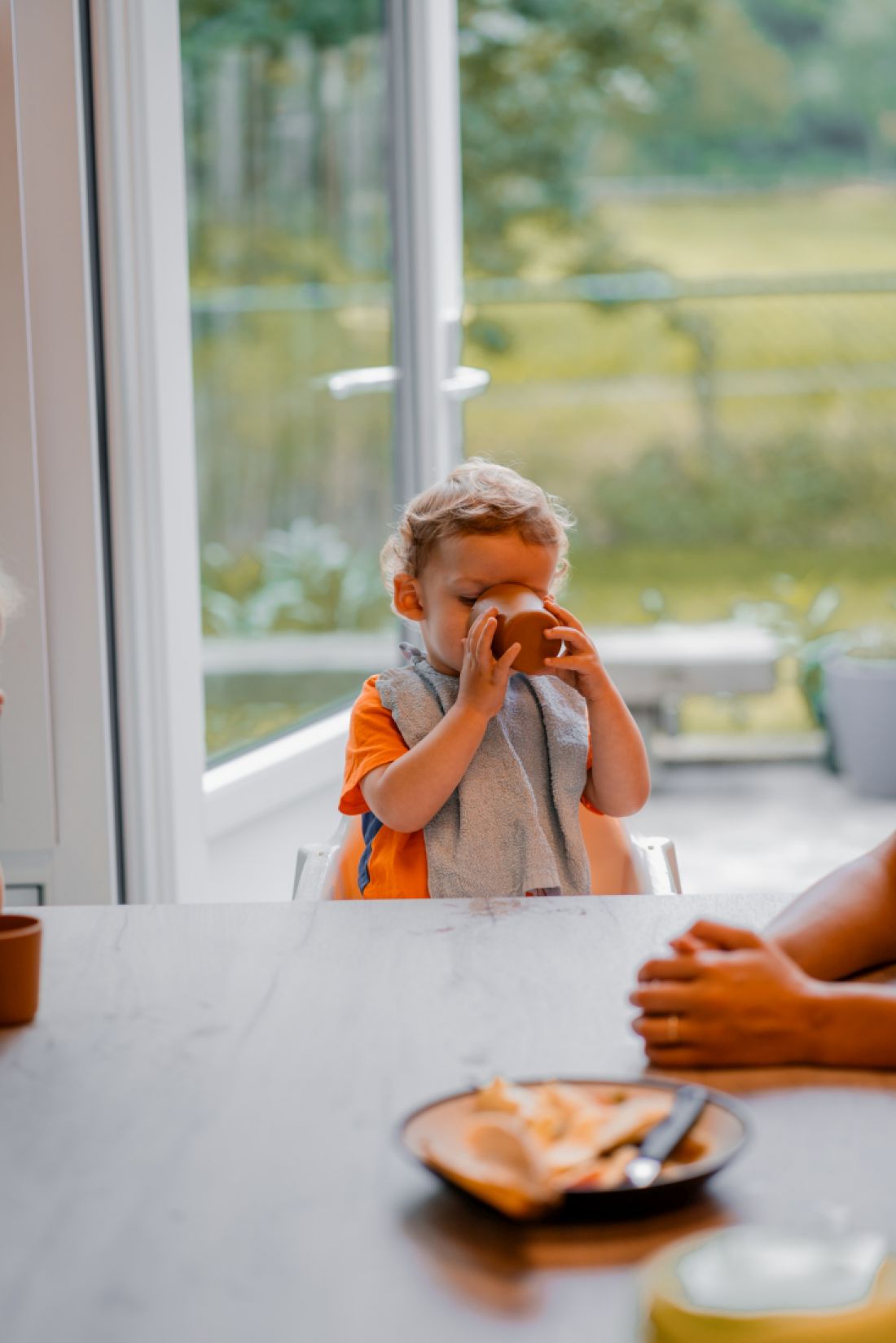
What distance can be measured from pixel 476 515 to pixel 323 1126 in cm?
95

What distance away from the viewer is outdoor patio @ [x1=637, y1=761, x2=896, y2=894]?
353 centimetres

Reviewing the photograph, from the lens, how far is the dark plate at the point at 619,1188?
2.18 ft

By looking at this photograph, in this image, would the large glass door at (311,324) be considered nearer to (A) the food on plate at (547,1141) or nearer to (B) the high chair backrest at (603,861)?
Answer: (B) the high chair backrest at (603,861)

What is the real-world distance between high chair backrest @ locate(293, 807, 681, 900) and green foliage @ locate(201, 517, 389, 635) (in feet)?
3.59

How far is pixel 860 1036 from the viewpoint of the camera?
856mm

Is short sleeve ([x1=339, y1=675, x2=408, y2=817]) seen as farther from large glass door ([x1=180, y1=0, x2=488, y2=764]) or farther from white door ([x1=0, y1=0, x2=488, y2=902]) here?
large glass door ([x1=180, y1=0, x2=488, y2=764])

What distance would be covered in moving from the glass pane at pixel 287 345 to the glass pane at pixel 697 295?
233 cm

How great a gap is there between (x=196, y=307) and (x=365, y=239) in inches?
30.5

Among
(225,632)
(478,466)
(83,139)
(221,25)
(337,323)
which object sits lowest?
(225,632)

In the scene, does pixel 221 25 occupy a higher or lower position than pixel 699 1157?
higher

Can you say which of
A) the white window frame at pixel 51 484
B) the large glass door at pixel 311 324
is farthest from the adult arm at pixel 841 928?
the large glass door at pixel 311 324

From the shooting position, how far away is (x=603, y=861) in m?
1.71

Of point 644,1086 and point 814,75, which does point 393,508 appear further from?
point 814,75

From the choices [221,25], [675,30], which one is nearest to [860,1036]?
[221,25]
